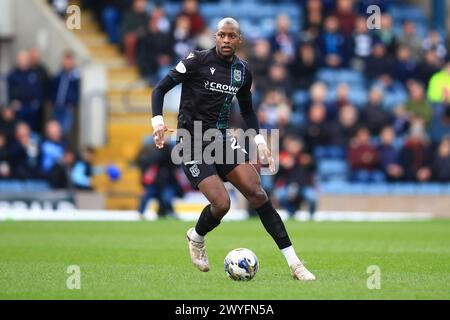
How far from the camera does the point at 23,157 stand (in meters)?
25.3

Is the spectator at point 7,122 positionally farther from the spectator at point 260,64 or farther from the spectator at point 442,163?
the spectator at point 442,163

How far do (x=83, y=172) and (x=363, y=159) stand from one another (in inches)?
254

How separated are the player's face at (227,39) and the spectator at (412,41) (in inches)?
777

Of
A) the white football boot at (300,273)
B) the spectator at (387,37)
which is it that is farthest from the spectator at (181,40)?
the white football boot at (300,273)

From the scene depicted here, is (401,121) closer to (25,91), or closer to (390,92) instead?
(390,92)

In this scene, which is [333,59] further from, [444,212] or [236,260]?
[236,260]

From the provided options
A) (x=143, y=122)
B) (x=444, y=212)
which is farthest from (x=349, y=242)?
(x=143, y=122)

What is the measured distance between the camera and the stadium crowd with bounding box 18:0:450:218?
85.9ft

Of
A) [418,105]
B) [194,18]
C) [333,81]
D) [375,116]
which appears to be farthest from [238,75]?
[333,81]

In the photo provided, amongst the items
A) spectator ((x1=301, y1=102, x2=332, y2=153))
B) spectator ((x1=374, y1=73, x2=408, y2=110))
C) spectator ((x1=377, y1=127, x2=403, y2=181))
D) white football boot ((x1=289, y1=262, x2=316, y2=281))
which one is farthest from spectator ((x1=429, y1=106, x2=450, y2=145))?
white football boot ((x1=289, y1=262, x2=316, y2=281))

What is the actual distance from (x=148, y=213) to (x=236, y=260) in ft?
48.9

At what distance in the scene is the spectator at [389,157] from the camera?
26.2 meters

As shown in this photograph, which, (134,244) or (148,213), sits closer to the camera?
(134,244)
